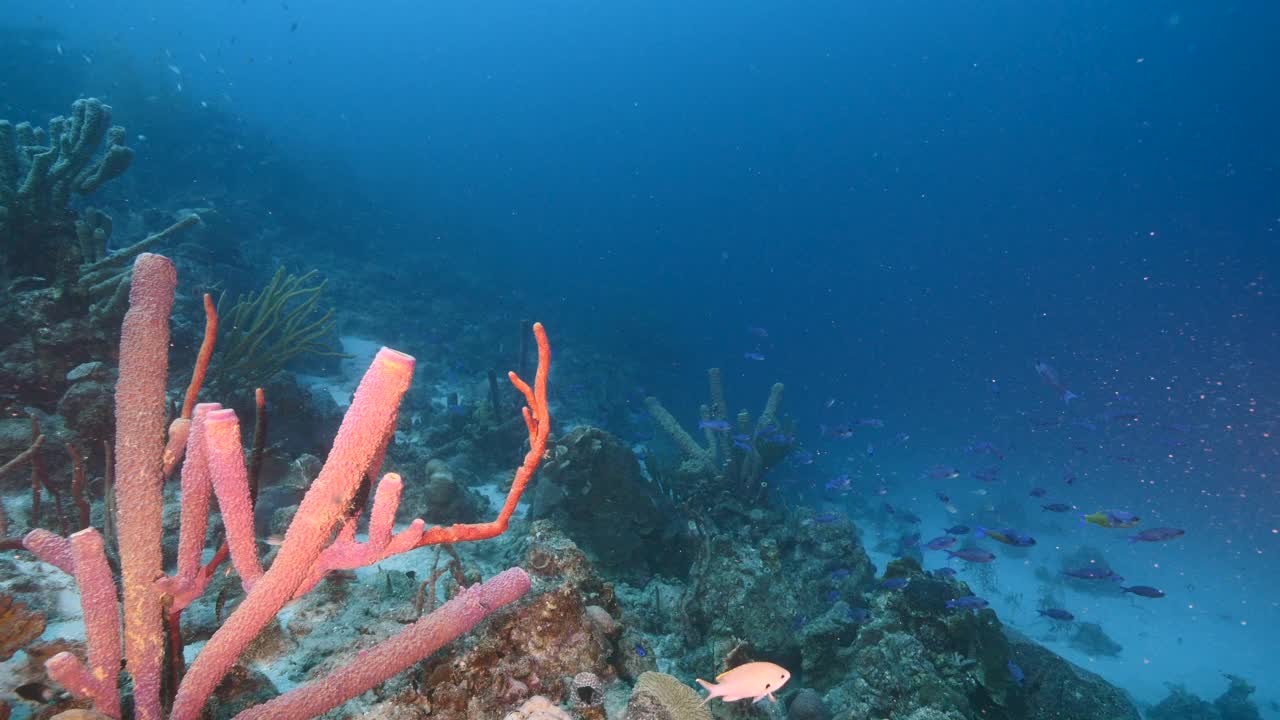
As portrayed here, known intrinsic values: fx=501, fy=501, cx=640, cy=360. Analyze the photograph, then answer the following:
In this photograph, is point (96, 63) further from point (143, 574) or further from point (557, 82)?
point (557, 82)

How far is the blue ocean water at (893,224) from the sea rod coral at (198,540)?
1016cm

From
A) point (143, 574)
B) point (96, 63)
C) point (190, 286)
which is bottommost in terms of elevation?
point (143, 574)

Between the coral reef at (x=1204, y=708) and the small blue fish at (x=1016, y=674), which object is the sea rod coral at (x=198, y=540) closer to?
the small blue fish at (x=1016, y=674)

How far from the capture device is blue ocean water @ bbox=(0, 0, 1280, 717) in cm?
2403

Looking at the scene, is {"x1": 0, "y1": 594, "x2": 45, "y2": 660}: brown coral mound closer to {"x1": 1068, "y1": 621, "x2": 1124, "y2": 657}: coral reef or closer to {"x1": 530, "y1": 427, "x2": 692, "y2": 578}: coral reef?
{"x1": 530, "y1": 427, "x2": 692, "y2": 578}: coral reef

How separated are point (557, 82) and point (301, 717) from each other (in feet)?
440

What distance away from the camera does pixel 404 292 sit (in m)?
21.1

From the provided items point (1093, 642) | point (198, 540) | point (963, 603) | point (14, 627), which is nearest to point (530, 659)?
point (198, 540)

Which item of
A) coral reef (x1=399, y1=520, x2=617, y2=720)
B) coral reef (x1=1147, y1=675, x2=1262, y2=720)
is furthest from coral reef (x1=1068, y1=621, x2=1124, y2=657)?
coral reef (x1=399, y1=520, x2=617, y2=720)

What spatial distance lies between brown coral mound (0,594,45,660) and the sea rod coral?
39cm

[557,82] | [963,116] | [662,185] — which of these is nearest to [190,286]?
[963,116]

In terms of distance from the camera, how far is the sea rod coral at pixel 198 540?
4.07ft

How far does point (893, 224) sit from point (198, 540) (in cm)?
8894

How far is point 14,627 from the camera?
61.6 inches
